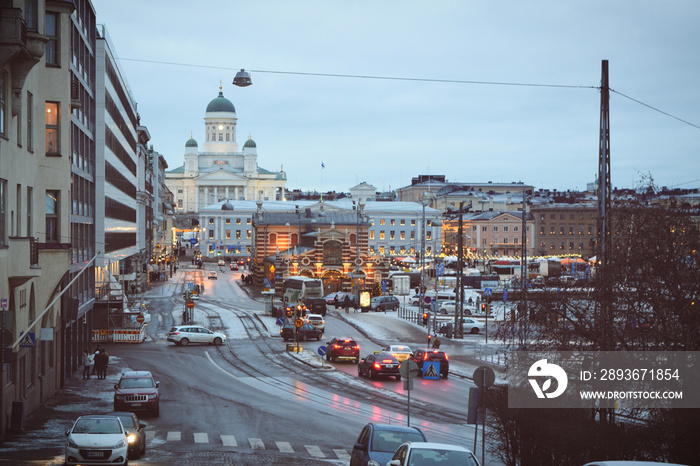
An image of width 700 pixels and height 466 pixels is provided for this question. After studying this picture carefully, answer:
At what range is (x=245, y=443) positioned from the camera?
25266 millimetres

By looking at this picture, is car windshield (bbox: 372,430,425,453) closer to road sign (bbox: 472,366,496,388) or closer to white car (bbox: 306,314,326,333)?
road sign (bbox: 472,366,496,388)

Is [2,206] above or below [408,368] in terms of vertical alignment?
above

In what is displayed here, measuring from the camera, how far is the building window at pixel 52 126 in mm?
33000

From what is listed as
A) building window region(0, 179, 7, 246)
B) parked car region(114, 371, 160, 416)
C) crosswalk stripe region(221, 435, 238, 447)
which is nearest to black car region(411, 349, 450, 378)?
parked car region(114, 371, 160, 416)

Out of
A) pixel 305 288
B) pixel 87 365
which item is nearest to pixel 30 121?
pixel 87 365

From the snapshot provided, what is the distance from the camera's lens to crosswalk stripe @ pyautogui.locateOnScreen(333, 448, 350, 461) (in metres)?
23.2

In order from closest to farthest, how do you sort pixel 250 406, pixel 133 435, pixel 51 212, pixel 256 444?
pixel 133 435
pixel 256 444
pixel 250 406
pixel 51 212

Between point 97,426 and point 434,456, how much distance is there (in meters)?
9.69

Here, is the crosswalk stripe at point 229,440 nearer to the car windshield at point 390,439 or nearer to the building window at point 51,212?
the car windshield at point 390,439

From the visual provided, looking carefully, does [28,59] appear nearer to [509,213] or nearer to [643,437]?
[643,437]

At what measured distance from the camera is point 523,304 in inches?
845

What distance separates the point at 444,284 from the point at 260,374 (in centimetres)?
6406

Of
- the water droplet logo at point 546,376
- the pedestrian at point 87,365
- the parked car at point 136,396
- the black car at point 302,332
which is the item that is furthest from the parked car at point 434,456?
the black car at point 302,332

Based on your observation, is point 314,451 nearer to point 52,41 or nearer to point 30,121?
point 30,121
